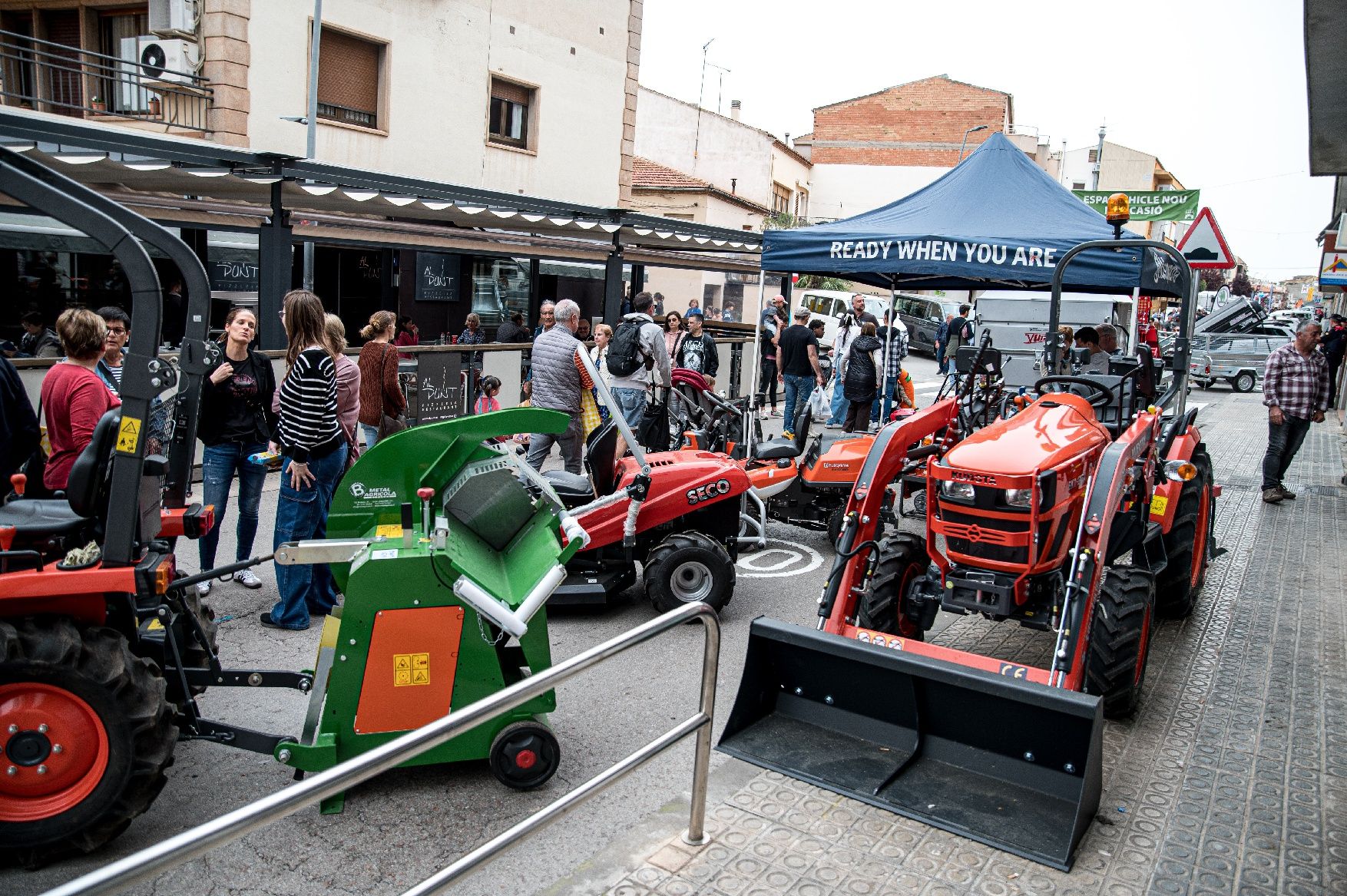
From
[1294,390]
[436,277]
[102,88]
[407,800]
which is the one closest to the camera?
[407,800]

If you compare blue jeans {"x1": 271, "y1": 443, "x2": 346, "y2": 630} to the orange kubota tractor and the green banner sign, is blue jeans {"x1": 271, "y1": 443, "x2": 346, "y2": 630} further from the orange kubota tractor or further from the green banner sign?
the green banner sign

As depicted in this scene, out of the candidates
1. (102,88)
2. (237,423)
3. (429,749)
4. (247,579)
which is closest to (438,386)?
(247,579)

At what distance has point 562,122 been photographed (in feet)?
71.7

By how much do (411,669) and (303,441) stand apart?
228 cm

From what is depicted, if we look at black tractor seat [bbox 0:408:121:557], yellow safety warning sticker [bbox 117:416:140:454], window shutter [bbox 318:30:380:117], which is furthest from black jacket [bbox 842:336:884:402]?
window shutter [bbox 318:30:380:117]

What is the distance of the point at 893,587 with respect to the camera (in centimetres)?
526

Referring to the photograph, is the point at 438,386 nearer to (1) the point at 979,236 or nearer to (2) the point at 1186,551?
(1) the point at 979,236

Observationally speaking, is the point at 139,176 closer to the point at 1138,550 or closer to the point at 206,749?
the point at 206,749

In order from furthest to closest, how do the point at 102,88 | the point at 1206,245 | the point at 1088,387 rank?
the point at 102,88 < the point at 1206,245 < the point at 1088,387

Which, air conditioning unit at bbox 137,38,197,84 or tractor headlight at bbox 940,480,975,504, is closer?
tractor headlight at bbox 940,480,975,504

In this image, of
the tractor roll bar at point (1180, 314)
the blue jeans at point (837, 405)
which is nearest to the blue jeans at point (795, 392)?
the blue jeans at point (837, 405)

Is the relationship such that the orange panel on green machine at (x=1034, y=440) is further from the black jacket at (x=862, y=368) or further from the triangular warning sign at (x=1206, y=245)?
the black jacket at (x=862, y=368)

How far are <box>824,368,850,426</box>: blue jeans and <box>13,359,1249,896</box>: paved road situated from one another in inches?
346

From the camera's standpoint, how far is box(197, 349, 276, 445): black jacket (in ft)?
19.9
